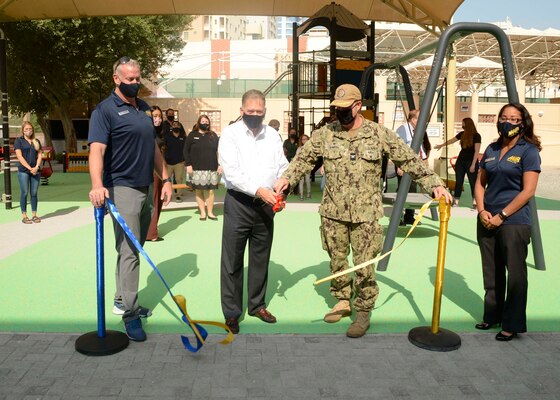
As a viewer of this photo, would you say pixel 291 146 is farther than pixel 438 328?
Yes

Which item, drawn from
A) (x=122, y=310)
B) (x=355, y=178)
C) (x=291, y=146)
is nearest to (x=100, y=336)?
(x=122, y=310)

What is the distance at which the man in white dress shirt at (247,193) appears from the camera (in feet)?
14.8

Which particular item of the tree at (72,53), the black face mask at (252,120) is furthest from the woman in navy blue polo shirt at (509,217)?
the tree at (72,53)

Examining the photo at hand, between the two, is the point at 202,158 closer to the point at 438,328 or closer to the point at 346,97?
the point at 346,97

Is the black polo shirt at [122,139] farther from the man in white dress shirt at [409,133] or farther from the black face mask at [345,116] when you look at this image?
the man in white dress shirt at [409,133]

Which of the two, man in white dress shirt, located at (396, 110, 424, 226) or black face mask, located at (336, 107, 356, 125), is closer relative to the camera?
black face mask, located at (336, 107, 356, 125)

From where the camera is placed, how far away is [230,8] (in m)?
14.2

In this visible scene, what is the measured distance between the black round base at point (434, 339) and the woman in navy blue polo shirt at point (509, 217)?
0.40 meters

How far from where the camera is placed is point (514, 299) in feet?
14.7

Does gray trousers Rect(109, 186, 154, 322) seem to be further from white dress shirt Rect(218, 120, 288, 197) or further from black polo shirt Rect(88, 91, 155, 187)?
white dress shirt Rect(218, 120, 288, 197)

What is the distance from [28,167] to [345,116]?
7.33 meters

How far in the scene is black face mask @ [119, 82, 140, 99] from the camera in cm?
432

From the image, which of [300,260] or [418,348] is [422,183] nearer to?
[418,348]

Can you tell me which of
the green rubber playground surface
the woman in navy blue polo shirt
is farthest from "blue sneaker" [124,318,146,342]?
the woman in navy blue polo shirt
